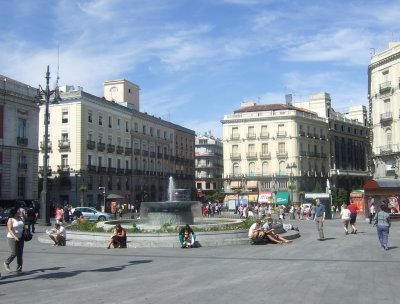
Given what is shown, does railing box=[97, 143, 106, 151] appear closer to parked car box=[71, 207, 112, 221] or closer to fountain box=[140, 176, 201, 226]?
parked car box=[71, 207, 112, 221]

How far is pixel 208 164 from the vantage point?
364 feet

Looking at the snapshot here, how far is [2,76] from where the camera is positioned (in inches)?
2029

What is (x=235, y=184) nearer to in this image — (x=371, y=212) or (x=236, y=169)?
(x=236, y=169)

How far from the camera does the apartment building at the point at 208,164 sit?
355ft

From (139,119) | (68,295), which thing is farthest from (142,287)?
(139,119)

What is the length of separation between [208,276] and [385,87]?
42.6m

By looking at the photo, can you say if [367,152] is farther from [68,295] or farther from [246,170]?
[68,295]

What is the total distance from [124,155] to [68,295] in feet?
209

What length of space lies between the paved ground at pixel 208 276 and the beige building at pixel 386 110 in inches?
1307

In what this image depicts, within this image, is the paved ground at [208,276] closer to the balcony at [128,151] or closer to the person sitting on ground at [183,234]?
the person sitting on ground at [183,234]

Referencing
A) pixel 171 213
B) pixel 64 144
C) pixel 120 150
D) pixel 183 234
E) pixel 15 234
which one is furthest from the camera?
pixel 120 150

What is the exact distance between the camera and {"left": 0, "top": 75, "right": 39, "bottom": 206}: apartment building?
4834 centimetres

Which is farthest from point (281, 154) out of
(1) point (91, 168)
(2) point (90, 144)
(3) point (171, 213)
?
(3) point (171, 213)

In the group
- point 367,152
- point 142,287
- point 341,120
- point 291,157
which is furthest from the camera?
point 367,152
